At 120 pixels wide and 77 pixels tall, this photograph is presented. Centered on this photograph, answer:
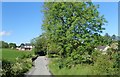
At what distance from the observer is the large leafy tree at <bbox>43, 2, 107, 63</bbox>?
24.2 metres

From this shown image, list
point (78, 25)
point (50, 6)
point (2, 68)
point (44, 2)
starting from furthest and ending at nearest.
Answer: point (44, 2) → point (50, 6) → point (78, 25) → point (2, 68)

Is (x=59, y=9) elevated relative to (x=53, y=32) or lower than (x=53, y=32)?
elevated

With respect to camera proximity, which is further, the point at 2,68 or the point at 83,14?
the point at 83,14

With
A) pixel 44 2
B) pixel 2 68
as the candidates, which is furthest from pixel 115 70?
pixel 44 2

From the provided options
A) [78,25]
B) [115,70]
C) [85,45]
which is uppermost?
[78,25]

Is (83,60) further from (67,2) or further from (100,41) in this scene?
(67,2)

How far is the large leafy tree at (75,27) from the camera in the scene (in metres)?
24.2

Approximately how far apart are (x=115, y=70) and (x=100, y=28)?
8.53m

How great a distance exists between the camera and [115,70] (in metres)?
16.5

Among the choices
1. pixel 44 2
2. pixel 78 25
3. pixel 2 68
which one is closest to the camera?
pixel 2 68

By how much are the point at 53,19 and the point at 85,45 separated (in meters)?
3.52

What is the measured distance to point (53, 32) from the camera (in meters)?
25.0

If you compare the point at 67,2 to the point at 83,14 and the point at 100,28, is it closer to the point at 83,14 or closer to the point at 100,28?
the point at 83,14

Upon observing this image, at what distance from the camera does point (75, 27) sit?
24.1 meters
